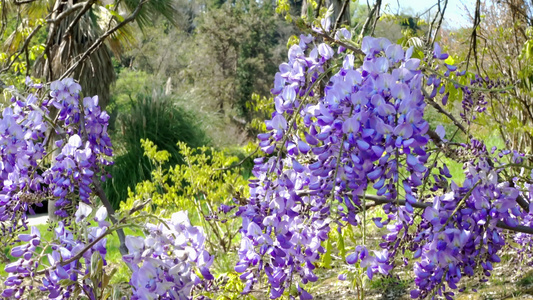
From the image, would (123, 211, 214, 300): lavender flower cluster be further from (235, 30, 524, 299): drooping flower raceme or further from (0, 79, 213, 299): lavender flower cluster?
(235, 30, 524, 299): drooping flower raceme

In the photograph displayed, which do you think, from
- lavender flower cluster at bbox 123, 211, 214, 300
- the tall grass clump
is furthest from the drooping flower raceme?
the tall grass clump

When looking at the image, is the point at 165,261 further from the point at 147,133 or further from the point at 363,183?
the point at 147,133

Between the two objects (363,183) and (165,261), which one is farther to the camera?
(363,183)

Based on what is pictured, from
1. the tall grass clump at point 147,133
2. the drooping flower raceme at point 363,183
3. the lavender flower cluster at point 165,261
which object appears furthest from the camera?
the tall grass clump at point 147,133

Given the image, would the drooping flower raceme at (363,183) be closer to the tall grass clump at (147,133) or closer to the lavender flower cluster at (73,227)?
the lavender flower cluster at (73,227)

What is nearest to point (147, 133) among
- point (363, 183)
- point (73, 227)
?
point (73, 227)

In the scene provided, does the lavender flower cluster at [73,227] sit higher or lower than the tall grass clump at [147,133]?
lower

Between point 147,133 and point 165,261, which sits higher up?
point 147,133

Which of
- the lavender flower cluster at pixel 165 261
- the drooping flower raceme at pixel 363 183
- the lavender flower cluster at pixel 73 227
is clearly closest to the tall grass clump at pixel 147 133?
the lavender flower cluster at pixel 73 227

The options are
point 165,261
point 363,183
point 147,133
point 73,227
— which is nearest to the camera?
point 165,261

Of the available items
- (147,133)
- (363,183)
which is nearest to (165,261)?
(363,183)

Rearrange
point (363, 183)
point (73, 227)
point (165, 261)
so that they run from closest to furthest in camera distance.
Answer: point (165, 261)
point (363, 183)
point (73, 227)

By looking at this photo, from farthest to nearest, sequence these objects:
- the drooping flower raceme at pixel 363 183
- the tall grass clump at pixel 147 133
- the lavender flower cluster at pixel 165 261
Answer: the tall grass clump at pixel 147 133 < the drooping flower raceme at pixel 363 183 < the lavender flower cluster at pixel 165 261

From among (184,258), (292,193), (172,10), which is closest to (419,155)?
(292,193)
